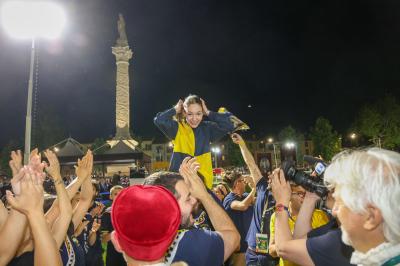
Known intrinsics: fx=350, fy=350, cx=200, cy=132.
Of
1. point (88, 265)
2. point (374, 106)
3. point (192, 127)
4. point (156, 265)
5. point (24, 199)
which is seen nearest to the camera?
point (156, 265)

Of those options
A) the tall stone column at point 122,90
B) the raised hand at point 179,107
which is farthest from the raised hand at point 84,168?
the tall stone column at point 122,90

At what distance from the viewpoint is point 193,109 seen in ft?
16.1

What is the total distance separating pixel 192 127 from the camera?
5.07 metres

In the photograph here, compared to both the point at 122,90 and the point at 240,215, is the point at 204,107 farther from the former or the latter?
the point at 122,90

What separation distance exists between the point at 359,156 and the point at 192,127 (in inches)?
123

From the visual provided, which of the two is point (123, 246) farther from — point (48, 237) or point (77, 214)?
point (77, 214)

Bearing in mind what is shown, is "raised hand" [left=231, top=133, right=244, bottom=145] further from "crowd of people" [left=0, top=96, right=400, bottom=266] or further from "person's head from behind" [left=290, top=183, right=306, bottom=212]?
"crowd of people" [left=0, top=96, right=400, bottom=266]

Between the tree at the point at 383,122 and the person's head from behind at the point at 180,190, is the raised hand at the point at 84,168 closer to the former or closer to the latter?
the person's head from behind at the point at 180,190

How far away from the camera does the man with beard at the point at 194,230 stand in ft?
8.24

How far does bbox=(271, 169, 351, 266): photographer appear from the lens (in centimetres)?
265

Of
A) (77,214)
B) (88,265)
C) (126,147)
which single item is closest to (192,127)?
(77,214)

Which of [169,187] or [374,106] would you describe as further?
[374,106]

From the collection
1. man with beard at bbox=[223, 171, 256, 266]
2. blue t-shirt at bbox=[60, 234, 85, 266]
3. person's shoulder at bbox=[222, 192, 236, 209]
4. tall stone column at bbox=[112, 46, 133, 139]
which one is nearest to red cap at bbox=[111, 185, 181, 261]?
blue t-shirt at bbox=[60, 234, 85, 266]

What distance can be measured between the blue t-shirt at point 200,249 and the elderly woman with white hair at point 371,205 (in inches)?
36.0
